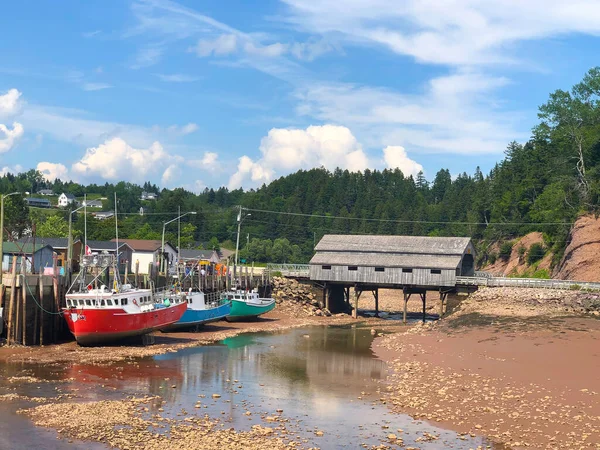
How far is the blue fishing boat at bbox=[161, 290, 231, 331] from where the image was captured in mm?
54219

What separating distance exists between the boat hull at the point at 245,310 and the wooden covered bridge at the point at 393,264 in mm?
12052

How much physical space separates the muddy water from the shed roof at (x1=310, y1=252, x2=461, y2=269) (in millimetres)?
26239

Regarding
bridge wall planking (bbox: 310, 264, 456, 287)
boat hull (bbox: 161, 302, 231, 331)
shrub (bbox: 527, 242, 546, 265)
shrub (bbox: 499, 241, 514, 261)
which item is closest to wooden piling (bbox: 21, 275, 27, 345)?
boat hull (bbox: 161, 302, 231, 331)

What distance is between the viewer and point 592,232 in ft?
249

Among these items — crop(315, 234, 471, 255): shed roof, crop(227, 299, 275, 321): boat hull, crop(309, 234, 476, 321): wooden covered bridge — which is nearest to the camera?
crop(227, 299, 275, 321): boat hull

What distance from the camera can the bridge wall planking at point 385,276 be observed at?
7062cm

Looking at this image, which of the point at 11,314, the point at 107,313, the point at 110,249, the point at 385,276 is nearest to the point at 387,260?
the point at 385,276

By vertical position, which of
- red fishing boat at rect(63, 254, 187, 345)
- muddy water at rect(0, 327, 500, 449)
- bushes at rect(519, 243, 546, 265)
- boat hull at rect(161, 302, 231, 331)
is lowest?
muddy water at rect(0, 327, 500, 449)

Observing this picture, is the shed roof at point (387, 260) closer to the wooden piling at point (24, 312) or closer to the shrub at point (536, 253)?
the shrub at point (536, 253)

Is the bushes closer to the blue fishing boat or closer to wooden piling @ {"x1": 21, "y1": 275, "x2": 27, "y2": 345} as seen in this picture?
the blue fishing boat

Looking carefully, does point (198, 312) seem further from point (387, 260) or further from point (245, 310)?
point (387, 260)

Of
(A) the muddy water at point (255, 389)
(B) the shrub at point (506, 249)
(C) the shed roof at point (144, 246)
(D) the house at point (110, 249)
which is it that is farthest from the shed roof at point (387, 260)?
(B) the shrub at point (506, 249)

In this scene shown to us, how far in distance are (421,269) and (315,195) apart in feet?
418

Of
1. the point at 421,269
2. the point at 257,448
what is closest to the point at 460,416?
the point at 257,448
